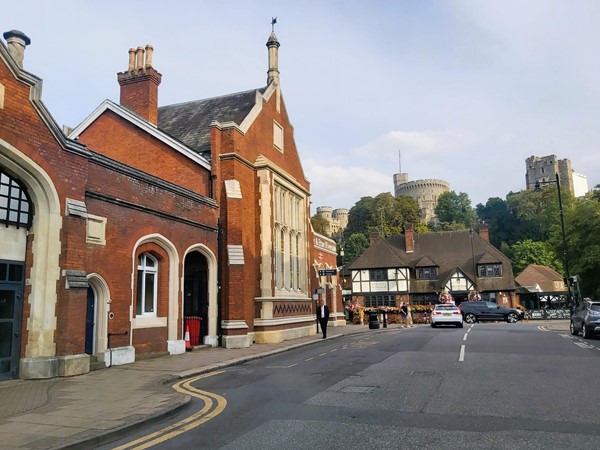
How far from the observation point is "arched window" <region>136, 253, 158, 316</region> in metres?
14.7

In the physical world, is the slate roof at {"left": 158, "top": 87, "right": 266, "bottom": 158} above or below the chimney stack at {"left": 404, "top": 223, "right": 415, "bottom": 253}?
above

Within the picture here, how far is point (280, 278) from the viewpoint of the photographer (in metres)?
21.5

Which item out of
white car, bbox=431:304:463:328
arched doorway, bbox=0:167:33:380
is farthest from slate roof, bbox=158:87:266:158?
white car, bbox=431:304:463:328

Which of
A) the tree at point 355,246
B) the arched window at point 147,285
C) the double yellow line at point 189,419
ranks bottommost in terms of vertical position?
the double yellow line at point 189,419

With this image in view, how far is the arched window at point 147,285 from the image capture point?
14703mm

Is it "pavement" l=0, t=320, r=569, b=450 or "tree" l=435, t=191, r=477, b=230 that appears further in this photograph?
"tree" l=435, t=191, r=477, b=230

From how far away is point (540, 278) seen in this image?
6444cm

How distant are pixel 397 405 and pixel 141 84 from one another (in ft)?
64.8

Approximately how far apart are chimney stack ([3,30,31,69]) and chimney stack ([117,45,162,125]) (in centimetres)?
963

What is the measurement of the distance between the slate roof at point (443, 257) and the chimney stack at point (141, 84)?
114 feet

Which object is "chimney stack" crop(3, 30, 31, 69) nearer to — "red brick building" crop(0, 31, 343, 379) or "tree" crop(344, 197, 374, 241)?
"red brick building" crop(0, 31, 343, 379)

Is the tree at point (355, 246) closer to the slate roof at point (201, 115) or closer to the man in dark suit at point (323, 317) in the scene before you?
the slate roof at point (201, 115)

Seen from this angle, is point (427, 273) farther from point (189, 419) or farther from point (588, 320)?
point (189, 419)

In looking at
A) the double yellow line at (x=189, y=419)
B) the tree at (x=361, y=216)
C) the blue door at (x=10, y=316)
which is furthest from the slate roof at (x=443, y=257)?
the double yellow line at (x=189, y=419)
